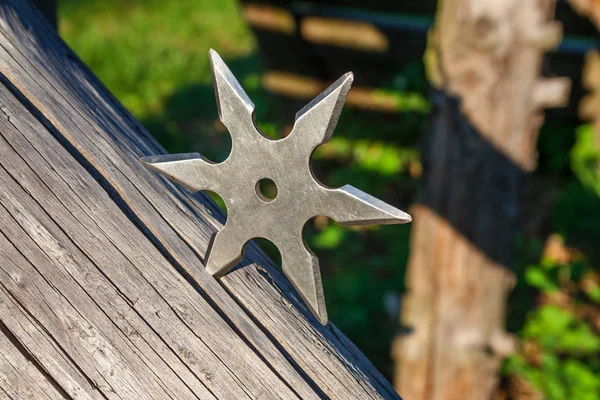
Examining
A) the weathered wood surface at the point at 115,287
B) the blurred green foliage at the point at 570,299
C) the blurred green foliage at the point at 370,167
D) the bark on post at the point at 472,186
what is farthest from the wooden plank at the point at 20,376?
the blurred green foliage at the point at 570,299

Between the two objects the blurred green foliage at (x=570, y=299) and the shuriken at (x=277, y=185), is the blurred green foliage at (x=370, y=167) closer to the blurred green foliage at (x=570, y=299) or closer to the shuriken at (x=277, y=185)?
the blurred green foliage at (x=570, y=299)

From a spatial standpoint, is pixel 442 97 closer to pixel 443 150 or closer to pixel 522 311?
pixel 443 150

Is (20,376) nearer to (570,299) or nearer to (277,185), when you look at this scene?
(277,185)

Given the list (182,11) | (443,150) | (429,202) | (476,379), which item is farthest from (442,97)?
(182,11)

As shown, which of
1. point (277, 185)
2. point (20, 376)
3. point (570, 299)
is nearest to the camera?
point (20, 376)

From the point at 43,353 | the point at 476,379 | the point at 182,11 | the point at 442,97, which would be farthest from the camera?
the point at 182,11

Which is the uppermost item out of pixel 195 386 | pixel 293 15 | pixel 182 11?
pixel 195 386

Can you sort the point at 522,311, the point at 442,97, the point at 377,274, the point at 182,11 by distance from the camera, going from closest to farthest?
the point at 442,97 → the point at 522,311 → the point at 377,274 → the point at 182,11

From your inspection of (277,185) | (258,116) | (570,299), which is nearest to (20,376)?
(277,185)
